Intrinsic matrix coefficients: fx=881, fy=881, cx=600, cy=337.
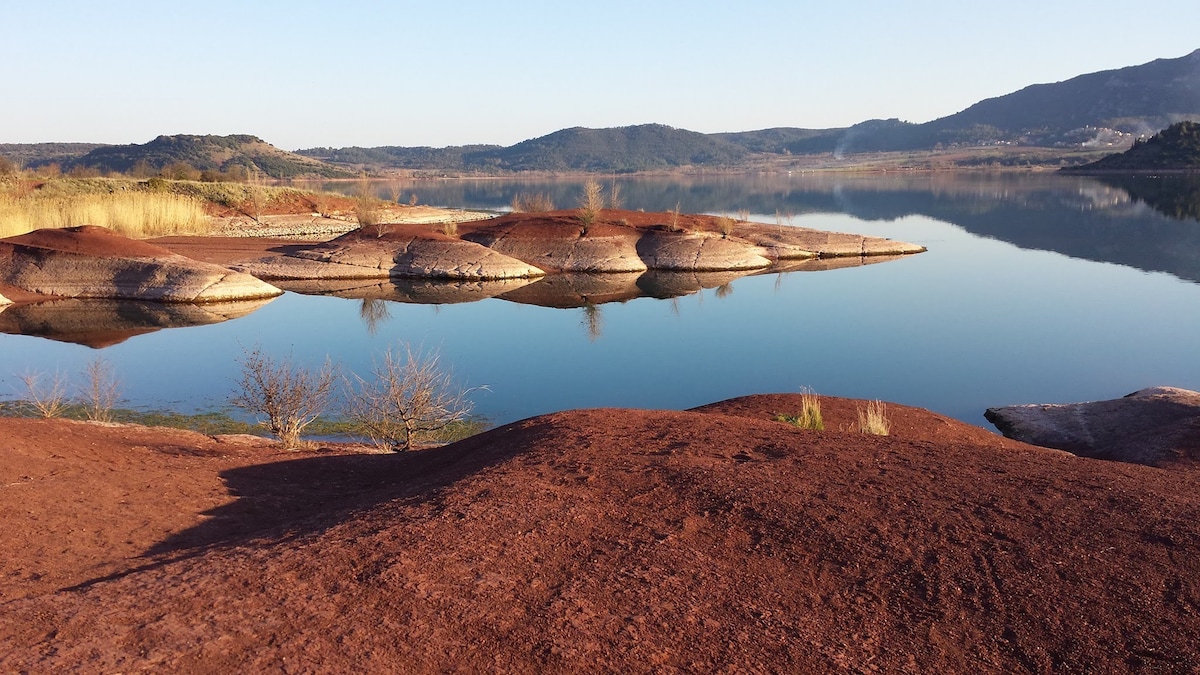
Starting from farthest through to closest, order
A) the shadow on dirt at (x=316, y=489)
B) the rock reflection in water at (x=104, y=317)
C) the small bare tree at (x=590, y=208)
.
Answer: the small bare tree at (x=590, y=208) < the rock reflection in water at (x=104, y=317) < the shadow on dirt at (x=316, y=489)

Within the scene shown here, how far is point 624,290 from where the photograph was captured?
96.1 ft

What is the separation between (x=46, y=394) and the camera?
15.1 meters

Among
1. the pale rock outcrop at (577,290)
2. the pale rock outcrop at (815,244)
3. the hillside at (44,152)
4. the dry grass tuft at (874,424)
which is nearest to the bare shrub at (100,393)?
the dry grass tuft at (874,424)

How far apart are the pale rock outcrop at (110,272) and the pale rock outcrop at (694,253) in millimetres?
13867

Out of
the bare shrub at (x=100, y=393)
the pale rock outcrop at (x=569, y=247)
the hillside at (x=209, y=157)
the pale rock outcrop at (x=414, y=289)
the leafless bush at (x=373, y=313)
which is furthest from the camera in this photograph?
the hillside at (x=209, y=157)

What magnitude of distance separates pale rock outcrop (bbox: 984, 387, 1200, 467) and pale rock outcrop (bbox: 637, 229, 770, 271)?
19.1 metres

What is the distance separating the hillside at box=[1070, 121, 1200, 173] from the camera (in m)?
92.4

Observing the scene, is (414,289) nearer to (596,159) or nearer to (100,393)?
(100,393)

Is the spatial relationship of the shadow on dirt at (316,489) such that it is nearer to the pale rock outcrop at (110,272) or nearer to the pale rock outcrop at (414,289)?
the pale rock outcrop at (414,289)

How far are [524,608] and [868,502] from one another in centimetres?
275

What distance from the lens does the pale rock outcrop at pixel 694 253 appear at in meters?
33.1

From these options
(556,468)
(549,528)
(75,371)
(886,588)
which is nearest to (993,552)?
(886,588)

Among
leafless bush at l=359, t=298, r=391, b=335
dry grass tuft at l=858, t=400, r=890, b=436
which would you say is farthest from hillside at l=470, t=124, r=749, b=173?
dry grass tuft at l=858, t=400, r=890, b=436

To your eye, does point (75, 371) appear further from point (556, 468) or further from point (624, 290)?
point (624, 290)
